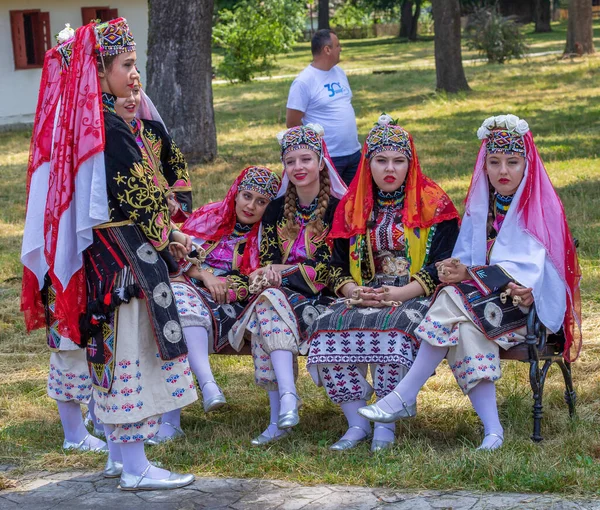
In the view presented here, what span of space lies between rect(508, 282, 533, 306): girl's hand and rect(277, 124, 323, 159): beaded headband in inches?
53.2

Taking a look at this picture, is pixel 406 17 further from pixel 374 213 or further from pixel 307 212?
pixel 374 213

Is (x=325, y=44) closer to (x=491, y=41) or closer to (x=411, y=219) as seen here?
(x=411, y=219)

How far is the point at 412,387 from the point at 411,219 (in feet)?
2.99

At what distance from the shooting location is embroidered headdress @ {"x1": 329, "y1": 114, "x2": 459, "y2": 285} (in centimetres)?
497

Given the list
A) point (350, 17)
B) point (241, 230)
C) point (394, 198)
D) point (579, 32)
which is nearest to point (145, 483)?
point (241, 230)

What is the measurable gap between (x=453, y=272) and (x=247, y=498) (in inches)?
59.0

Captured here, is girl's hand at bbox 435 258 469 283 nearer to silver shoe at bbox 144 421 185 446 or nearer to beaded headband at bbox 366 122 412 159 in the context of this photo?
beaded headband at bbox 366 122 412 159

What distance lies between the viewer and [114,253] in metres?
4.02

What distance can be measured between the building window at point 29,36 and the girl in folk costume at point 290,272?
53.0 feet

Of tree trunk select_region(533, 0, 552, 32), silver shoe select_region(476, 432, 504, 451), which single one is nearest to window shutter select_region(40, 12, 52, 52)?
silver shoe select_region(476, 432, 504, 451)

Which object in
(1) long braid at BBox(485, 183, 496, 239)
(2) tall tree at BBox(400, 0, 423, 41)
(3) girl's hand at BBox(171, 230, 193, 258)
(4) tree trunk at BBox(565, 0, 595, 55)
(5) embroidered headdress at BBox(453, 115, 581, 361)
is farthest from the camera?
(2) tall tree at BBox(400, 0, 423, 41)

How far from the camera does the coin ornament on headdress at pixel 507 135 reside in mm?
4820

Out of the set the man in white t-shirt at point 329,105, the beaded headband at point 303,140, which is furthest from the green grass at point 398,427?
the man in white t-shirt at point 329,105

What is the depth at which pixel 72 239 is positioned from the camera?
13.2 ft
